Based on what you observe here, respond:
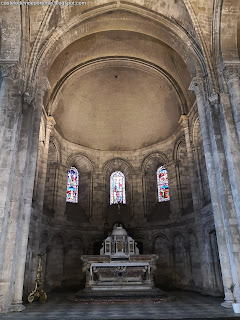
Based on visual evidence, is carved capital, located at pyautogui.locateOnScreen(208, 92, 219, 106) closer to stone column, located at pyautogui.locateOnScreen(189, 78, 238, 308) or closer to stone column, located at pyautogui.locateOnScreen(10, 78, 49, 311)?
stone column, located at pyautogui.locateOnScreen(189, 78, 238, 308)

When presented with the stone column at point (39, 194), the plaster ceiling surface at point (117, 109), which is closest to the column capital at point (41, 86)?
the stone column at point (39, 194)

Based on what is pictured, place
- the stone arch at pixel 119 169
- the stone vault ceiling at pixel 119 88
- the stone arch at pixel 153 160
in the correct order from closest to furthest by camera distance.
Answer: the stone vault ceiling at pixel 119 88, the stone arch at pixel 153 160, the stone arch at pixel 119 169

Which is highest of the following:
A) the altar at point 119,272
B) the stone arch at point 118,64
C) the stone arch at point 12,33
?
the stone arch at point 118,64

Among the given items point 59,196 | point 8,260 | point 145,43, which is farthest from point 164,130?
point 8,260

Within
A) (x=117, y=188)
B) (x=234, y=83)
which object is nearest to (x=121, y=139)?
(x=117, y=188)

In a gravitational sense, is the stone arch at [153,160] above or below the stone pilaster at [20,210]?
above

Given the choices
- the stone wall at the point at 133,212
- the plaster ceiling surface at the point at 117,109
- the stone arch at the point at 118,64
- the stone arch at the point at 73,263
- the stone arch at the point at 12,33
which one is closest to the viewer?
the stone arch at the point at 12,33

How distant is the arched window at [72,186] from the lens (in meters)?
18.1

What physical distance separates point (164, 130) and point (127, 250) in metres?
9.16

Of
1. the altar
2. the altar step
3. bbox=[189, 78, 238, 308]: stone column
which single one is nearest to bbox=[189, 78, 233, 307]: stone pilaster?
bbox=[189, 78, 238, 308]: stone column

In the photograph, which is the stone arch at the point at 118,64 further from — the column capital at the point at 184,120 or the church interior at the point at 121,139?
the column capital at the point at 184,120

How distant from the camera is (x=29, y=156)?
1023 cm

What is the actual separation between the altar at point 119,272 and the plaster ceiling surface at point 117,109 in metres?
9.14

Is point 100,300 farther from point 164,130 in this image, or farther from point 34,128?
point 164,130
